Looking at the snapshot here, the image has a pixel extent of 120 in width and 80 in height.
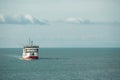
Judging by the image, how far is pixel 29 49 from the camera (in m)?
137

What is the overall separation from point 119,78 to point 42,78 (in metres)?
16.4

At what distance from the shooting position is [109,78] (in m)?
90.4

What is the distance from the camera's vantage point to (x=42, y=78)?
90.6 m

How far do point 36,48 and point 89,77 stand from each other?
4776 cm

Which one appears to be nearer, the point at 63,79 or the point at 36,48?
the point at 63,79

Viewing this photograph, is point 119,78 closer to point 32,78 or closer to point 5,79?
point 32,78

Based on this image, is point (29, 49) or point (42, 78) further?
point (29, 49)

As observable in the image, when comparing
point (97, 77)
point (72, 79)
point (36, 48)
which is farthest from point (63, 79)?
point (36, 48)

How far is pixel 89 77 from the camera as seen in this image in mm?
92000

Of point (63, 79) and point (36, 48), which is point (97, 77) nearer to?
point (63, 79)

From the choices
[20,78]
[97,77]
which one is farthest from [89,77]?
[20,78]

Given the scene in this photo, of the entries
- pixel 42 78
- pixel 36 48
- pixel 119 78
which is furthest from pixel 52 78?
pixel 36 48

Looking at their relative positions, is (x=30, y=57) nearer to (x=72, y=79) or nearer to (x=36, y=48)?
(x=36, y=48)

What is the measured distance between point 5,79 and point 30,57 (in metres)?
52.3
